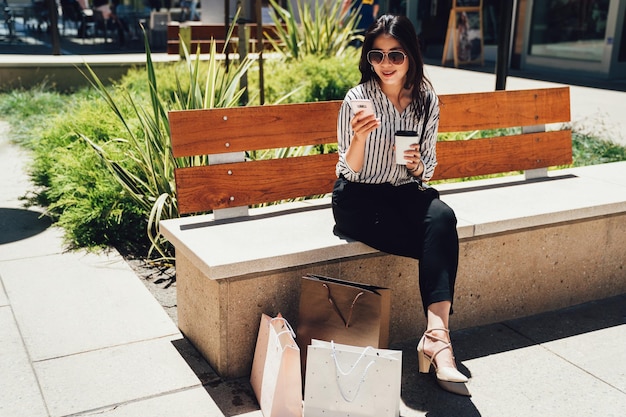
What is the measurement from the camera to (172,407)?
3021mm

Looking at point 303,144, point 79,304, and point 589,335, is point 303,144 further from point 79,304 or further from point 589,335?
point 589,335

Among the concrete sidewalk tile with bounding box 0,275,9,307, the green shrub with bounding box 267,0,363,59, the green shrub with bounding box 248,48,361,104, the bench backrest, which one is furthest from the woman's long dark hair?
the green shrub with bounding box 267,0,363,59


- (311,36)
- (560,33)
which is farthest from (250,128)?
(560,33)

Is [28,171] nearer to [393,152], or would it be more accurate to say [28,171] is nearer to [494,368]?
[393,152]

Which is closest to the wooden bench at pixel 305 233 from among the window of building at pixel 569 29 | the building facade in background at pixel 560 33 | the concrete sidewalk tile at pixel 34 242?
the concrete sidewalk tile at pixel 34 242

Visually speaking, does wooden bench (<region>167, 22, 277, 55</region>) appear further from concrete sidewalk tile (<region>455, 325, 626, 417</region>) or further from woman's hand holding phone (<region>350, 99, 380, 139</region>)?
concrete sidewalk tile (<region>455, 325, 626, 417</region>)

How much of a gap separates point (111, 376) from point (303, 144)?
5.14 feet

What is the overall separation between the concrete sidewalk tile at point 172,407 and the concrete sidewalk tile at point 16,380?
0.29 metres

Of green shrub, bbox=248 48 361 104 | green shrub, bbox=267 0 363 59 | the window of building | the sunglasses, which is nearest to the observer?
the sunglasses

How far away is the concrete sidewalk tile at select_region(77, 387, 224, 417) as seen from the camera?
117 inches

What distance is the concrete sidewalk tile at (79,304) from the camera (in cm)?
355

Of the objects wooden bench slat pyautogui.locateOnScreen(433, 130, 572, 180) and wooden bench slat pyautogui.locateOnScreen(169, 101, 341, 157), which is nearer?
wooden bench slat pyautogui.locateOnScreen(169, 101, 341, 157)

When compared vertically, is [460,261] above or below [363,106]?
below

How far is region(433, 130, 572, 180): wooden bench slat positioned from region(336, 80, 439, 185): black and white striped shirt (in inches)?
33.1
